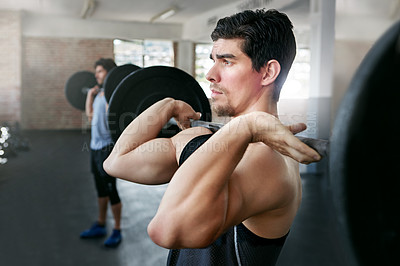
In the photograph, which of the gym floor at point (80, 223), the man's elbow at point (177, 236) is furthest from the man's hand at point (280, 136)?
the gym floor at point (80, 223)

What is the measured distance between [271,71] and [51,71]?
8198mm

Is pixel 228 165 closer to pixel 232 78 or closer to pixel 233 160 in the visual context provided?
pixel 233 160

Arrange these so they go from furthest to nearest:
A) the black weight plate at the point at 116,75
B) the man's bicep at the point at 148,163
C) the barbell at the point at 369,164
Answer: the black weight plate at the point at 116,75
the man's bicep at the point at 148,163
the barbell at the point at 369,164

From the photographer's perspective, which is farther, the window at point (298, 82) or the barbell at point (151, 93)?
the window at point (298, 82)

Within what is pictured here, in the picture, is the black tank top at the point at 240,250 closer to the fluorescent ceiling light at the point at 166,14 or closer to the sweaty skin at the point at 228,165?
the sweaty skin at the point at 228,165

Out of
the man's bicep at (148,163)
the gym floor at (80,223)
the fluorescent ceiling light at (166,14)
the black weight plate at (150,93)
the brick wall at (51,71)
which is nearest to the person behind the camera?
the man's bicep at (148,163)

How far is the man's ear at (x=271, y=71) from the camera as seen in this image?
0.72 meters

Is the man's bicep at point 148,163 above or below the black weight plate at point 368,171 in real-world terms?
below

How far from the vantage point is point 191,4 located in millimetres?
6715

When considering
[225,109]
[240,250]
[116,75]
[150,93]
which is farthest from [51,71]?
[240,250]

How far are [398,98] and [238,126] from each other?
9.2 inches

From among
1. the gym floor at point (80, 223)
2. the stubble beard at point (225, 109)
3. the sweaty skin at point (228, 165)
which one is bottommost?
the gym floor at point (80, 223)

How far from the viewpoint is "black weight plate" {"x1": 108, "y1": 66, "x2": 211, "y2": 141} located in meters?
1.19

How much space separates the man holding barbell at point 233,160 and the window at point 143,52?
7884mm
